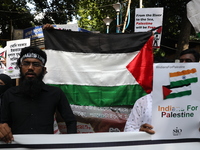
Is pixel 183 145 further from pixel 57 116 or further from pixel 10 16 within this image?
pixel 10 16

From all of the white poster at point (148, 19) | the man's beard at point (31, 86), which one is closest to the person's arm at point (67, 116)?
the man's beard at point (31, 86)

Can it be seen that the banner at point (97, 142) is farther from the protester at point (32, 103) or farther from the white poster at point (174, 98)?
the protester at point (32, 103)

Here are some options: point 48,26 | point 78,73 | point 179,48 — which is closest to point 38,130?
point 78,73

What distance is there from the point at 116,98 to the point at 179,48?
6939 mm

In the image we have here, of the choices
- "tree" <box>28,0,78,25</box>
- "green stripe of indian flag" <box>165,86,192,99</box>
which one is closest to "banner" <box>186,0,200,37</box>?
"green stripe of indian flag" <box>165,86,192,99</box>

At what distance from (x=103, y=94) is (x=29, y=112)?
135cm

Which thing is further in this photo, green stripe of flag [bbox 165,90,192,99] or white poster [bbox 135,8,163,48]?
white poster [bbox 135,8,163,48]

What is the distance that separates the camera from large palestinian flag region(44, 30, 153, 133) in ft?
11.0

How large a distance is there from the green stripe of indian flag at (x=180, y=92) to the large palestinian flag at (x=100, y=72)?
146cm

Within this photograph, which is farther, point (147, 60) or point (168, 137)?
point (147, 60)

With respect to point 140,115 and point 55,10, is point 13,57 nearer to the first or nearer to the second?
point 140,115

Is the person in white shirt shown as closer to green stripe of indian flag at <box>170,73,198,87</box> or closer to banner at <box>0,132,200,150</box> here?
banner at <box>0,132,200,150</box>

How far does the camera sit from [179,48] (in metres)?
9.55

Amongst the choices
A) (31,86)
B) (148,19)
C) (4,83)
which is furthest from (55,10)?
(31,86)
